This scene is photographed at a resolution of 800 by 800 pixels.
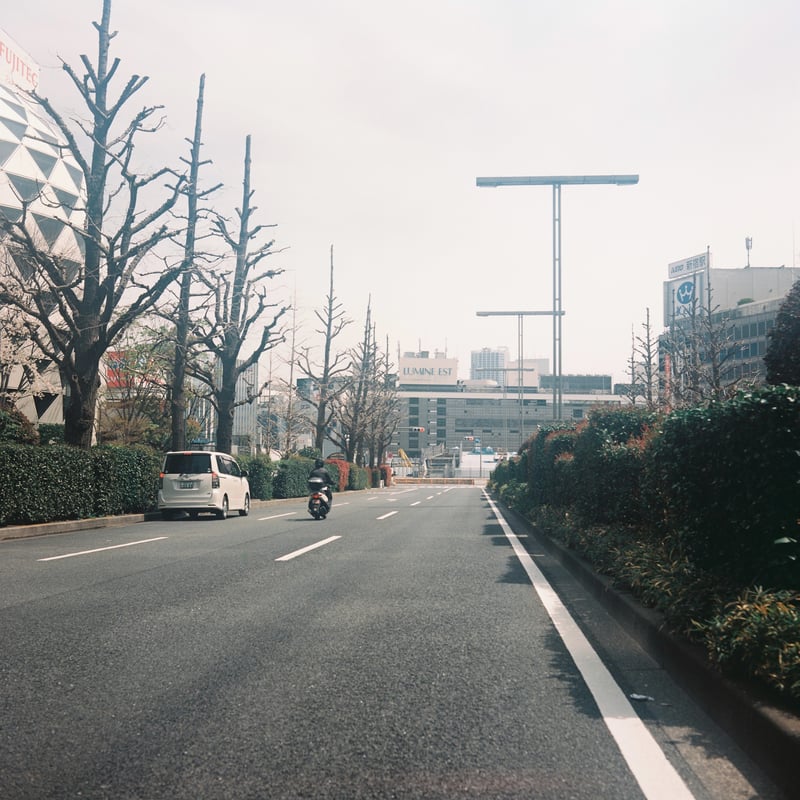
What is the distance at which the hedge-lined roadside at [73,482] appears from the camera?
1401cm

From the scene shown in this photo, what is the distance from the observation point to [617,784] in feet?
10.1

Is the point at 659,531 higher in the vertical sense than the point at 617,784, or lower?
higher

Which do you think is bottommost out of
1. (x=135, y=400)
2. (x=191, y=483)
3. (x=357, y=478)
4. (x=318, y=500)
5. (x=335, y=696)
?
(x=335, y=696)

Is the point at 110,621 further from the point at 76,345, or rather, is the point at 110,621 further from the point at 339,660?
the point at 76,345

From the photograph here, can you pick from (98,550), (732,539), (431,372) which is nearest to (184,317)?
(98,550)

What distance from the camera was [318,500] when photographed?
18594 mm

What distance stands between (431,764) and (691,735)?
136cm

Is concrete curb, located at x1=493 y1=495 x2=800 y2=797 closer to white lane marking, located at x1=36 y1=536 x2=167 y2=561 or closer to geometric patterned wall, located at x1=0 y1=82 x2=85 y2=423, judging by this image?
white lane marking, located at x1=36 y1=536 x2=167 y2=561

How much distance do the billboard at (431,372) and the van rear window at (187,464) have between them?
491 feet

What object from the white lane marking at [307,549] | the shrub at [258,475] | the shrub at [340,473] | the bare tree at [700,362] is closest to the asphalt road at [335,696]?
the white lane marking at [307,549]

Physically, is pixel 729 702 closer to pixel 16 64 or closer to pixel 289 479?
pixel 289 479

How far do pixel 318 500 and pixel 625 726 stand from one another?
15.1 meters

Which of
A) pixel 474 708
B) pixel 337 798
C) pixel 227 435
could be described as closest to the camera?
pixel 337 798

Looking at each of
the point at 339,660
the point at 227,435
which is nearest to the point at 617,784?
the point at 339,660
